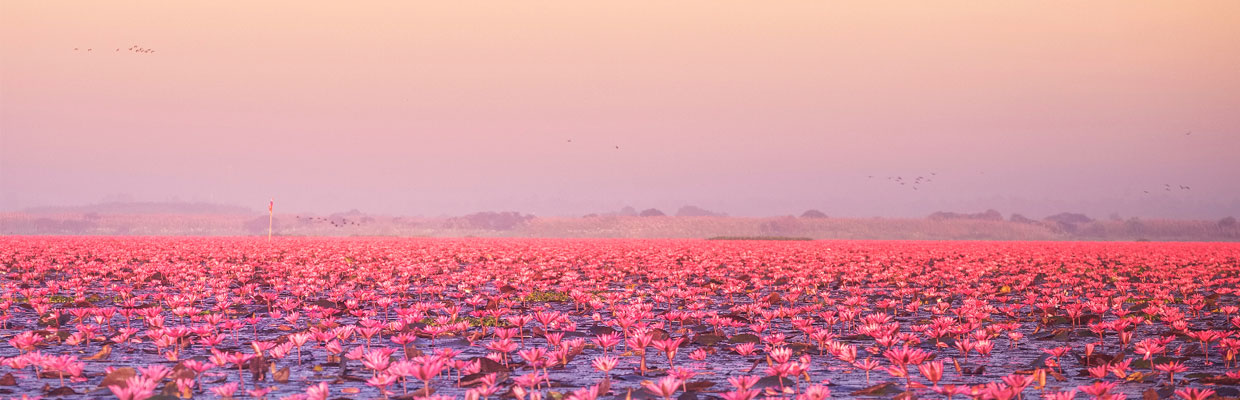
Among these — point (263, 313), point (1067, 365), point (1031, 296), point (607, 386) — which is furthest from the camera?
point (263, 313)

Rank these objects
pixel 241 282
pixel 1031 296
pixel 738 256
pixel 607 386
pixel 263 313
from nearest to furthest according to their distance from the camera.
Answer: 1. pixel 607 386
2. pixel 1031 296
3. pixel 263 313
4. pixel 241 282
5. pixel 738 256

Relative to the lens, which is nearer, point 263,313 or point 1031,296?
point 1031,296

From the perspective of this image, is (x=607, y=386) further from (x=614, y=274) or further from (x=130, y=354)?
(x=614, y=274)

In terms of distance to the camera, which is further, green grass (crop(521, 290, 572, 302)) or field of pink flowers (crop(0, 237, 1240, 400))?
green grass (crop(521, 290, 572, 302))

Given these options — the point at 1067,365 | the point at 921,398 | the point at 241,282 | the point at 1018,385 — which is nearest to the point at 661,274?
the point at 241,282

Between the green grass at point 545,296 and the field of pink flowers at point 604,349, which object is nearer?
the field of pink flowers at point 604,349

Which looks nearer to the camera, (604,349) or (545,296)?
(604,349)

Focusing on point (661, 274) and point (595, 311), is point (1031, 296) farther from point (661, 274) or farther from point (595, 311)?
point (661, 274)

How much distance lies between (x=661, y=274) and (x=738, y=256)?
11.2 metres

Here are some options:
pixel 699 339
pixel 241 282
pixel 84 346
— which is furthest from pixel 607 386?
pixel 241 282

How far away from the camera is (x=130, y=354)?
773cm

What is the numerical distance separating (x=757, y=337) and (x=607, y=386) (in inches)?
121

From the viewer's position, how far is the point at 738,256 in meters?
28.7

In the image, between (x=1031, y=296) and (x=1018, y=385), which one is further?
(x=1031, y=296)
